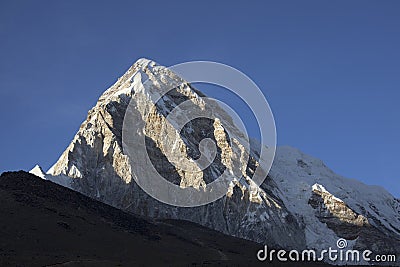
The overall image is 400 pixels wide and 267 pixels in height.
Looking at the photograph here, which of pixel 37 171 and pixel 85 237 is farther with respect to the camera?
pixel 37 171

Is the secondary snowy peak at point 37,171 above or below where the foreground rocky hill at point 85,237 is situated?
above

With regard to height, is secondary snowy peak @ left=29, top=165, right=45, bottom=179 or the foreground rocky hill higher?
secondary snowy peak @ left=29, top=165, right=45, bottom=179

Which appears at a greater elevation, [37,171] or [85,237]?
[37,171]

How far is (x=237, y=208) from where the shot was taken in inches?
7205

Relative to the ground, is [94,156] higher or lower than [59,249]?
higher

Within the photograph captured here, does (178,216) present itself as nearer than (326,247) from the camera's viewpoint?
Yes

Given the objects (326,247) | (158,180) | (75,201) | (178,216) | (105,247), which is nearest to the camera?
(105,247)

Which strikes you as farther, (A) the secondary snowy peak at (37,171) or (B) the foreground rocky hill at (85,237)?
(A) the secondary snowy peak at (37,171)

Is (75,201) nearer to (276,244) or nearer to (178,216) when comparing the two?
(178,216)

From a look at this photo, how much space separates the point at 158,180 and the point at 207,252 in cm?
6719

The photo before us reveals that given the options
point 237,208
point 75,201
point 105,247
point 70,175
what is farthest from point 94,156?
point 105,247

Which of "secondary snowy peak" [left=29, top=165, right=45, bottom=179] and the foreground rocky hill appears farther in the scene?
"secondary snowy peak" [left=29, top=165, right=45, bottom=179]

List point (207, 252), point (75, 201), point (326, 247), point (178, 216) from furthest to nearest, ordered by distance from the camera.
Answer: point (326, 247)
point (178, 216)
point (75, 201)
point (207, 252)

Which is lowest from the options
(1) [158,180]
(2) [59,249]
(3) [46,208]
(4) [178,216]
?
(2) [59,249]
